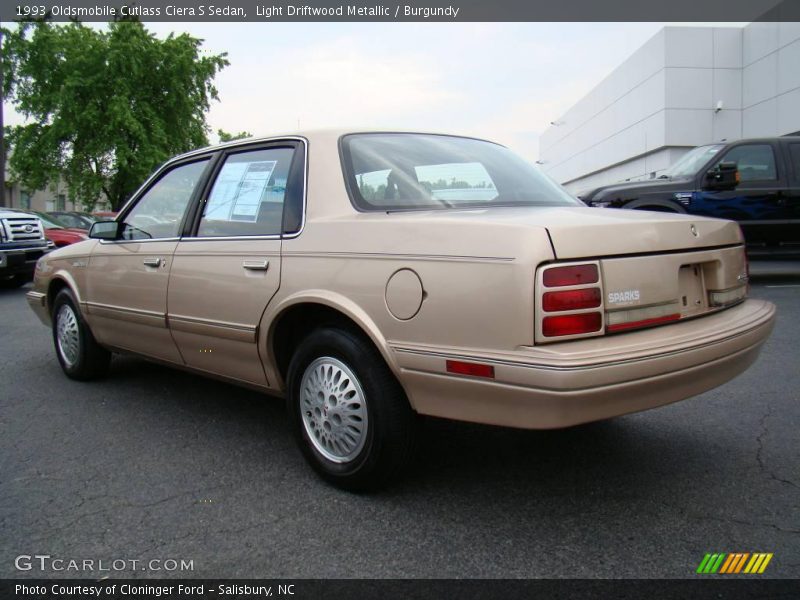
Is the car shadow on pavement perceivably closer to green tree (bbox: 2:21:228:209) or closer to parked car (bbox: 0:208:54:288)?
parked car (bbox: 0:208:54:288)

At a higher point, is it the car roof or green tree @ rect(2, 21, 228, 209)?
green tree @ rect(2, 21, 228, 209)

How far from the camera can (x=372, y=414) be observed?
2.77 m

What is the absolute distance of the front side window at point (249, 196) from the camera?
3.42 metres

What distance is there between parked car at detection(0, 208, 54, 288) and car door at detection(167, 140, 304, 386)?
30.2ft

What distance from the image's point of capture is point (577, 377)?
2285 millimetres

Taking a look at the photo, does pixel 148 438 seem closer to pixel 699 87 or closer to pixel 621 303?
pixel 621 303

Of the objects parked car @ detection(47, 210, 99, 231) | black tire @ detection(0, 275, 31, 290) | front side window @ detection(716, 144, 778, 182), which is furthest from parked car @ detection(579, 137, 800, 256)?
parked car @ detection(47, 210, 99, 231)

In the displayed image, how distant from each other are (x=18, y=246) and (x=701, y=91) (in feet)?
96.1

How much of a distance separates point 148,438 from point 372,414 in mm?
1634

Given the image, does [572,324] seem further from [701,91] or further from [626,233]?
[701,91]

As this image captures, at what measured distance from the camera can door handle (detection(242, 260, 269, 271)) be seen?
3242mm

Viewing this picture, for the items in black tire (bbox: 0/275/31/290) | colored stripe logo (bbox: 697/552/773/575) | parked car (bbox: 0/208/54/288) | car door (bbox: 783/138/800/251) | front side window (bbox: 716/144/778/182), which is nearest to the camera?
colored stripe logo (bbox: 697/552/773/575)

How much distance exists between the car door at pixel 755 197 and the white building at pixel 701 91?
18.4m

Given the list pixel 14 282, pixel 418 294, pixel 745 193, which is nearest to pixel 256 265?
pixel 418 294
